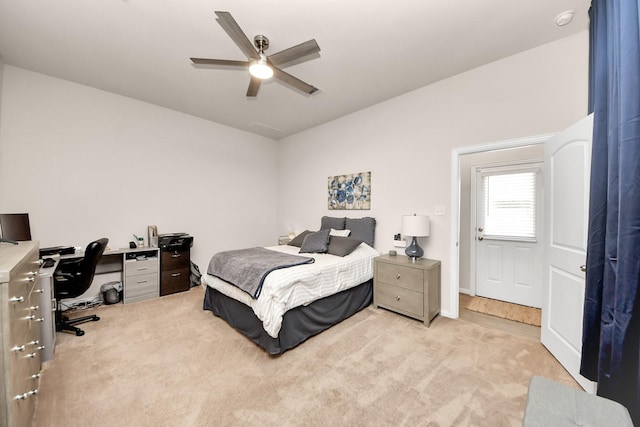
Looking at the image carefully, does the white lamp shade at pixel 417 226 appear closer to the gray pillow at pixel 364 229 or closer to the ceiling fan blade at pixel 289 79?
the gray pillow at pixel 364 229

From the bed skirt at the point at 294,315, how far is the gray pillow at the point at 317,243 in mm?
678

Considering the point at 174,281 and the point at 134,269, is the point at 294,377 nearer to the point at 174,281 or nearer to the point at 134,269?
the point at 174,281

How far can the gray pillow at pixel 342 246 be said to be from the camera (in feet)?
10.3

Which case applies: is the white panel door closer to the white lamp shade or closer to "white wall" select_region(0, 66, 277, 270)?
the white lamp shade

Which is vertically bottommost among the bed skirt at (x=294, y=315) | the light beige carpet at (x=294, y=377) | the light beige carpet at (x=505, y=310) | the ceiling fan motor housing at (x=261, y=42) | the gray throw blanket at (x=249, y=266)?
the light beige carpet at (x=505, y=310)

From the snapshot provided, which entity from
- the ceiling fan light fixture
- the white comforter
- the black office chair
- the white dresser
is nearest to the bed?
the white comforter

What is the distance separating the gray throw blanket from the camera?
7.53 feet

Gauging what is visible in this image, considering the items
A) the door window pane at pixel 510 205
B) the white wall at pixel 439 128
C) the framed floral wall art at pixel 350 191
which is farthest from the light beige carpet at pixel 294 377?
the framed floral wall art at pixel 350 191

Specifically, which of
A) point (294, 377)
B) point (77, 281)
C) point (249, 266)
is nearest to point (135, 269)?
point (77, 281)

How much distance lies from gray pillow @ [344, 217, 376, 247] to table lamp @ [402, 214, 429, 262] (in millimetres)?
640

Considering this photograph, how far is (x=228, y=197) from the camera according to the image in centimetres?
468

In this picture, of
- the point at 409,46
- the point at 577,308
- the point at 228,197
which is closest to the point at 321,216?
the point at 228,197

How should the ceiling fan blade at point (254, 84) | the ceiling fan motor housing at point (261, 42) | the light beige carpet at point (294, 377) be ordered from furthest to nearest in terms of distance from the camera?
the ceiling fan blade at point (254, 84)
the ceiling fan motor housing at point (261, 42)
the light beige carpet at point (294, 377)

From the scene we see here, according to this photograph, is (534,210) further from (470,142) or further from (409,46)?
(409,46)
